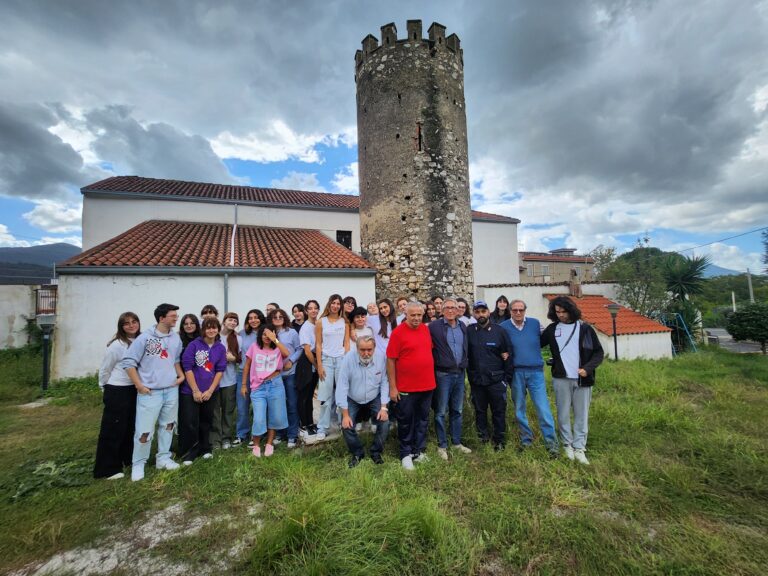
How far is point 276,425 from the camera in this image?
4352 millimetres

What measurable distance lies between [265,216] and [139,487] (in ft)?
44.5

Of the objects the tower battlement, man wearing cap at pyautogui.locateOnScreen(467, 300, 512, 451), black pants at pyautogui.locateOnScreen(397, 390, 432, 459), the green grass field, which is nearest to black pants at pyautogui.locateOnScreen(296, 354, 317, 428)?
the green grass field

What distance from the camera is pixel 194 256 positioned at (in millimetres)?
9703

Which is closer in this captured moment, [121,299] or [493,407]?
[493,407]

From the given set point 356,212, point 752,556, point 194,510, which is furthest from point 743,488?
point 356,212

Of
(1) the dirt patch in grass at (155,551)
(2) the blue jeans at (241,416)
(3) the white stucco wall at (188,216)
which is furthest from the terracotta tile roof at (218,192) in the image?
(1) the dirt patch in grass at (155,551)

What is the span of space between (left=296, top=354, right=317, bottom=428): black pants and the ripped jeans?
4.81ft

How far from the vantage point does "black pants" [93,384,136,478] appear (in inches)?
147

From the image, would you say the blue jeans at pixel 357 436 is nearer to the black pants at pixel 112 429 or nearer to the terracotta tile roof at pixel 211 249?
the black pants at pixel 112 429

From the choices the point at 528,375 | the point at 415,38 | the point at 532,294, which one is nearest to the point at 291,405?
the point at 528,375

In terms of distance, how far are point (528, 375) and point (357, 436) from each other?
2.22m

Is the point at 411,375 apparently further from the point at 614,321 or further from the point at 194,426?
the point at 614,321

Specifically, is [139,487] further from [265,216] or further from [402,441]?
[265,216]

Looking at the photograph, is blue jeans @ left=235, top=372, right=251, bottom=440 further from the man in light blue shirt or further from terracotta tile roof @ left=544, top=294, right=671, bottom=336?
terracotta tile roof @ left=544, top=294, right=671, bottom=336
